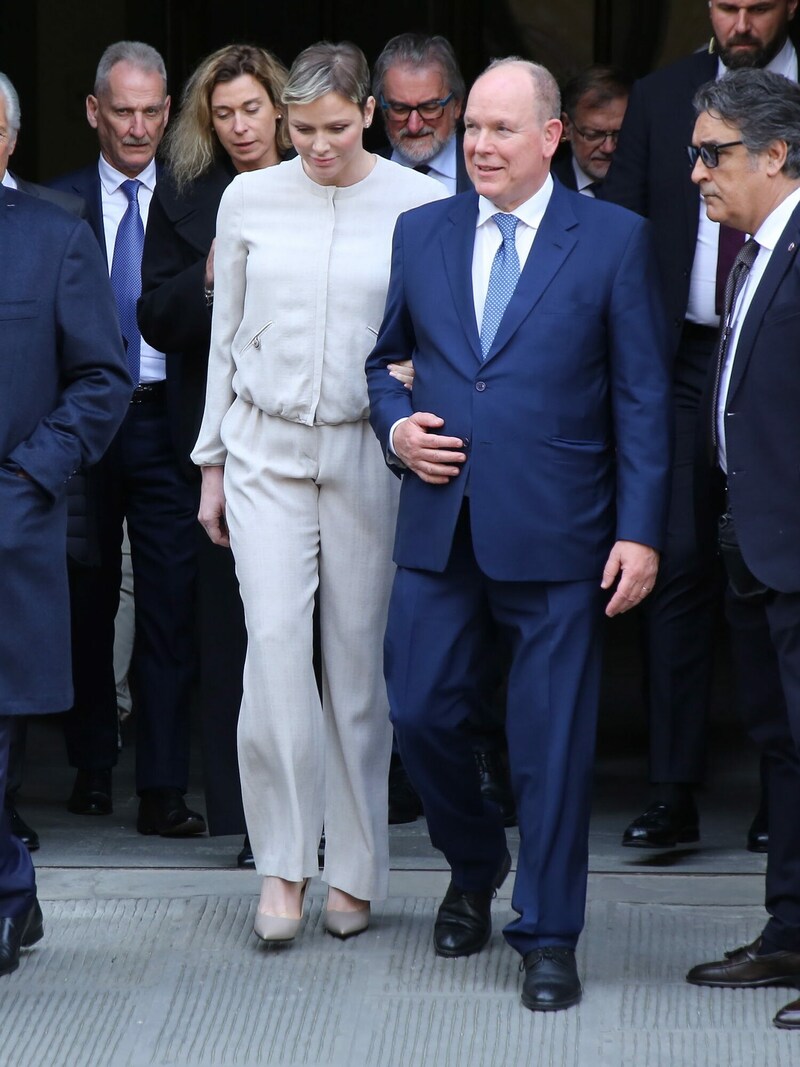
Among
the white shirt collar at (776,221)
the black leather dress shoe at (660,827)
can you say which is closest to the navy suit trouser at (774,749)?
the white shirt collar at (776,221)

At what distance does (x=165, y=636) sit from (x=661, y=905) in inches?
63.8

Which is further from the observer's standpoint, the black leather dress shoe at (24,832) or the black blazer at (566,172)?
the black blazer at (566,172)

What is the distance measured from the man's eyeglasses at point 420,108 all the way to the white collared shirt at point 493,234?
1.32 metres

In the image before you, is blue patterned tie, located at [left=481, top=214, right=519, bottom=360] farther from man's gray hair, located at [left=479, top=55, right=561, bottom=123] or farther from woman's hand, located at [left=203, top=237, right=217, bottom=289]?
woman's hand, located at [left=203, top=237, right=217, bottom=289]

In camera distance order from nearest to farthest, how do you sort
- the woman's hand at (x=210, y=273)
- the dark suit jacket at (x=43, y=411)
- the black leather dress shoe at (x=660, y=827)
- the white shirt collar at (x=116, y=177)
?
the dark suit jacket at (x=43, y=411)
the woman's hand at (x=210, y=273)
the black leather dress shoe at (x=660, y=827)
the white shirt collar at (x=116, y=177)

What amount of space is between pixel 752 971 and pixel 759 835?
107 cm

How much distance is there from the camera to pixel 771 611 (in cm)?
387

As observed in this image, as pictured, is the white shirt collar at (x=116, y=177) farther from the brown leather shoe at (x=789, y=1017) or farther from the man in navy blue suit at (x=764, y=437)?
the brown leather shoe at (x=789, y=1017)

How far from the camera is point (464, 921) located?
4293mm

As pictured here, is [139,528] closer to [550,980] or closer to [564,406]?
[564,406]

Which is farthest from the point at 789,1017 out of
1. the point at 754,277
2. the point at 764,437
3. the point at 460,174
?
the point at 460,174

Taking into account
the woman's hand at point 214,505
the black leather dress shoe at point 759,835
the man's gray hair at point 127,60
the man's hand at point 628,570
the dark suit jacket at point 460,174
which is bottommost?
the black leather dress shoe at point 759,835

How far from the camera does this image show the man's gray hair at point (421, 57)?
17.8 ft

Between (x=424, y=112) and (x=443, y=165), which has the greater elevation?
(x=424, y=112)
